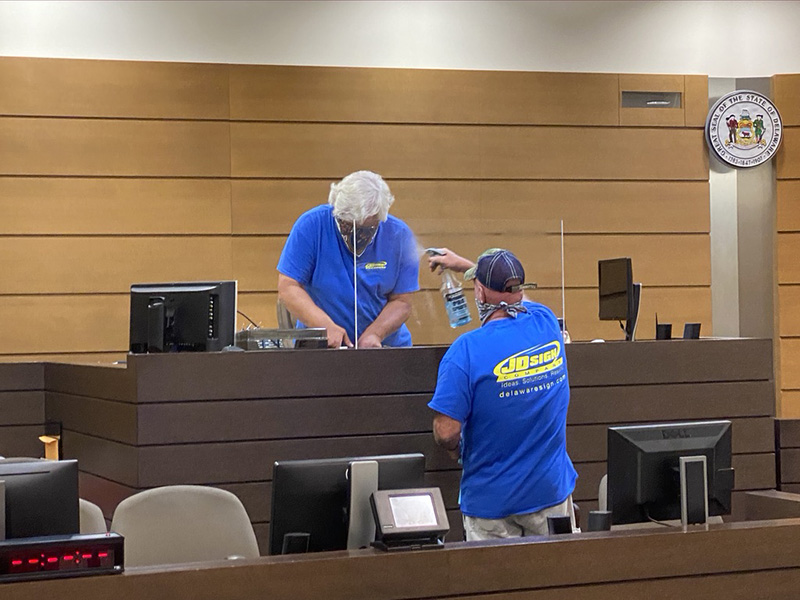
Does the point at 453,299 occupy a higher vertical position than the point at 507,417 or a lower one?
higher

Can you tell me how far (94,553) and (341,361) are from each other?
184cm

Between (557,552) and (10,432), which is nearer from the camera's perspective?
(557,552)

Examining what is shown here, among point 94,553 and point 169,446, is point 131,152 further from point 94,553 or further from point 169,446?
point 94,553

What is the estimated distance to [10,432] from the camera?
4.88 m

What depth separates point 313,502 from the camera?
7.93ft

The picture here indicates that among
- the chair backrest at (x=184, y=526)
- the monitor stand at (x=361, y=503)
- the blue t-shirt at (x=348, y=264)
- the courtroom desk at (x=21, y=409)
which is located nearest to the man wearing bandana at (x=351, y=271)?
the blue t-shirt at (x=348, y=264)

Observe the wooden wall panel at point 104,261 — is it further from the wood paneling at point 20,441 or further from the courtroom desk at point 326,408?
the courtroom desk at point 326,408

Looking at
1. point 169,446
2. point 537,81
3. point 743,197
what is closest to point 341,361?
point 169,446

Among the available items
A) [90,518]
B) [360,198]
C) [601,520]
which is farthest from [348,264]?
[601,520]

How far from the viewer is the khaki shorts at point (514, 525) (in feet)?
11.0

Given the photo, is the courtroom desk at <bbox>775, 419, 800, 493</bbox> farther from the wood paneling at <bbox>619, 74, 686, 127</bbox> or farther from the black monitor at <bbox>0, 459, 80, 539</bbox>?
the black monitor at <bbox>0, 459, 80, 539</bbox>

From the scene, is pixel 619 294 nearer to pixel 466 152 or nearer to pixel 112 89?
pixel 466 152

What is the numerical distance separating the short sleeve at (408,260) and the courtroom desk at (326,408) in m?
0.56

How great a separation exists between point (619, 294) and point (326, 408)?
1.41 meters
